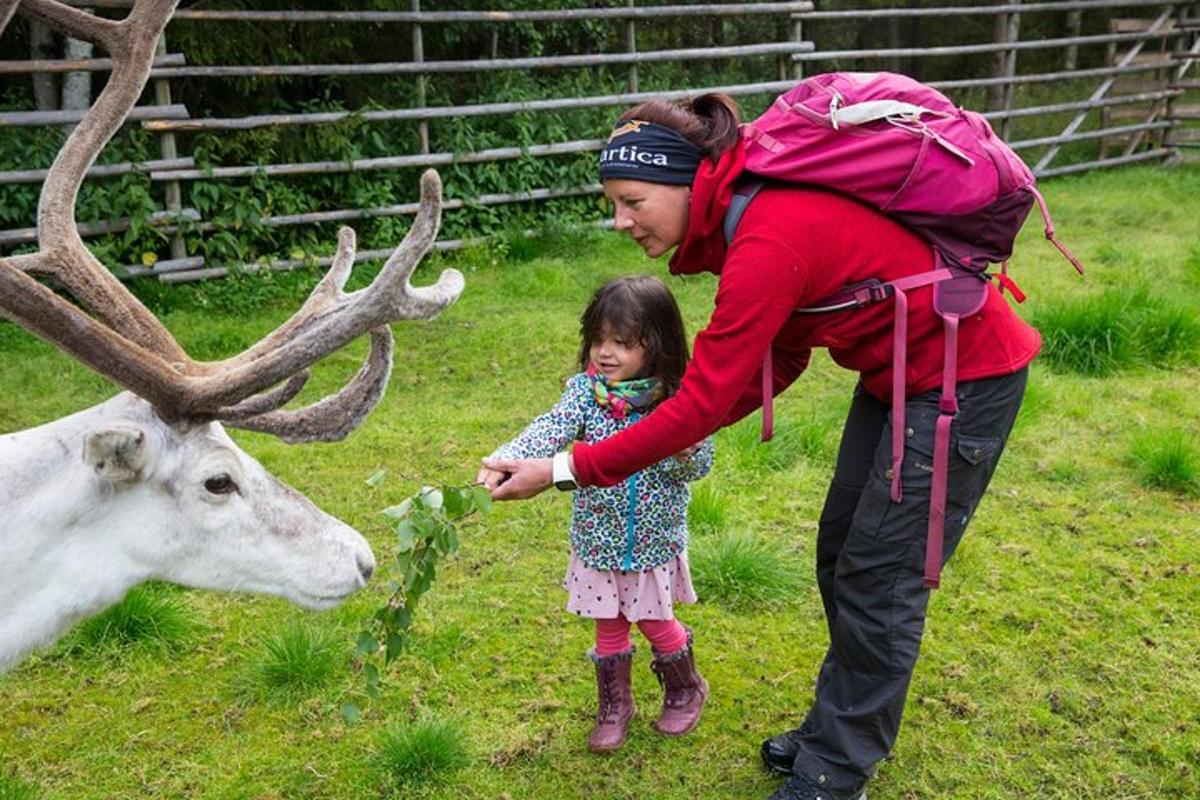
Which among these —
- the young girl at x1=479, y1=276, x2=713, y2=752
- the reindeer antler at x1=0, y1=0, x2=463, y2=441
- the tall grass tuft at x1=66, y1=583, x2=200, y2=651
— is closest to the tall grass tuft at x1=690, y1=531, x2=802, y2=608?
the young girl at x1=479, y1=276, x2=713, y2=752

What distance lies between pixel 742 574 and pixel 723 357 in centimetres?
186

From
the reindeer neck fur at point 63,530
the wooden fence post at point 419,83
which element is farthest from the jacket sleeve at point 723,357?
the wooden fence post at point 419,83

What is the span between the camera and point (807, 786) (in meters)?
2.93

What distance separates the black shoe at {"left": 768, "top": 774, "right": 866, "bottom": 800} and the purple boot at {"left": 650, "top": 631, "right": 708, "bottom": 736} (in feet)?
1.64

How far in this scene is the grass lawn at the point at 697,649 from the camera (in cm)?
329

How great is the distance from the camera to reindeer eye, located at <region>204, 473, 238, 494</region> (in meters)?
2.82

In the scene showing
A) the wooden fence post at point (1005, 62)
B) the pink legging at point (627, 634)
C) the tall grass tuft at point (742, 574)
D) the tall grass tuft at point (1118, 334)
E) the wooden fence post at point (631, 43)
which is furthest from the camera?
the wooden fence post at point (1005, 62)

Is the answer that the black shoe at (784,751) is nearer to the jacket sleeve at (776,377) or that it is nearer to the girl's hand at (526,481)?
the jacket sleeve at (776,377)

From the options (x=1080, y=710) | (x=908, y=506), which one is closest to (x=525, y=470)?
(x=908, y=506)

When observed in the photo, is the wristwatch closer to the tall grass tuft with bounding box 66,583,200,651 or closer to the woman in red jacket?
the woman in red jacket

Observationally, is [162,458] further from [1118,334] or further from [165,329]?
[1118,334]

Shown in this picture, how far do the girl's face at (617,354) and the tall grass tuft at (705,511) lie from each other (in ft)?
5.22

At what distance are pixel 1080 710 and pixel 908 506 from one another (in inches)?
49.4

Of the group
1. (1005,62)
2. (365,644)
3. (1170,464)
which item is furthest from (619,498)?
(1005,62)
